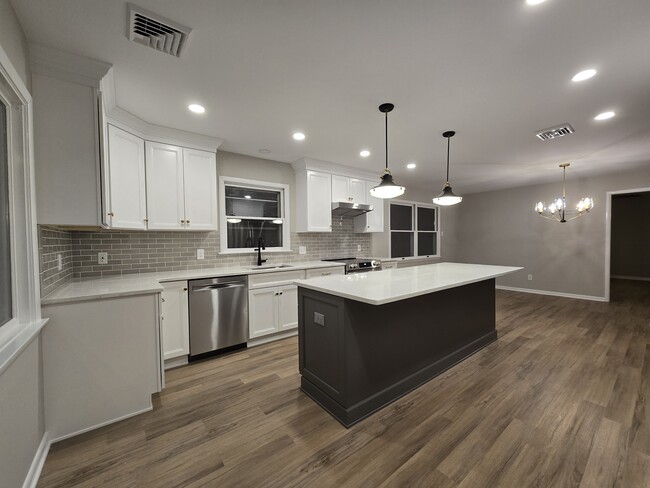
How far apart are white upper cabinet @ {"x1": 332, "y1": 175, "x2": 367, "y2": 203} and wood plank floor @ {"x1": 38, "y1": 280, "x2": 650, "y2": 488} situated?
104 inches

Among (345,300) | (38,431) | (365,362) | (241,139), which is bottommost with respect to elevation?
(38,431)

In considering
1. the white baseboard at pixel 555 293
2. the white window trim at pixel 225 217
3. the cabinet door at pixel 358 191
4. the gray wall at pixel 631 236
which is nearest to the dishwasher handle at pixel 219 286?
the white window trim at pixel 225 217

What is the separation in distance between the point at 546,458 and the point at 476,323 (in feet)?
5.34

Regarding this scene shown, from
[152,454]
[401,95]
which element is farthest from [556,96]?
[152,454]

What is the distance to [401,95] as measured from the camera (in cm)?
228

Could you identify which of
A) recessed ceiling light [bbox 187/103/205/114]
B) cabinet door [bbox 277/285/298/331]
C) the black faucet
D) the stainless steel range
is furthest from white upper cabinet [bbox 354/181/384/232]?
recessed ceiling light [bbox 187/103/205/114]

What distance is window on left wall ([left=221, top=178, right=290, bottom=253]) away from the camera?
3697 millimetres

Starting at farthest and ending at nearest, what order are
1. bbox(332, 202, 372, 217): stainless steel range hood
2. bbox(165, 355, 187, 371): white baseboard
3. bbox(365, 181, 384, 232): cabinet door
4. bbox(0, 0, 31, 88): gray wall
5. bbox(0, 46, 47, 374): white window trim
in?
bbox(365, 181, 384, 232): cabinet door, bbox(332, 202, 372, 217): stainless steel range hood, bbox(165, 355, 187, 371): white baseboard, bbox(0, 46, 47, 374): white window trim, bbox(0, 0, 31, 88): gray wall

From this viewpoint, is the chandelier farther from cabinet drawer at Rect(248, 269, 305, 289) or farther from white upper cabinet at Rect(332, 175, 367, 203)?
cabinet drawer at Rect(248, 269, 305, 289)

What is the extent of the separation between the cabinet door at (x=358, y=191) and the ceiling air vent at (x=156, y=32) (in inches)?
126

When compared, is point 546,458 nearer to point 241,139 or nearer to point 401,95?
point 401,95

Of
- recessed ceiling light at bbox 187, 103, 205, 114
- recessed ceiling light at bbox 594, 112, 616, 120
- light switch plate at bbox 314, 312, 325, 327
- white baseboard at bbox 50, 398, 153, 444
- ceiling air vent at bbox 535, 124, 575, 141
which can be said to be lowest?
white baseboard at bbox 50, 398, 153, 444

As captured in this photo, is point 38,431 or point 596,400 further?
point 596,400

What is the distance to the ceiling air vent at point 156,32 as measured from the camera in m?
1.45
